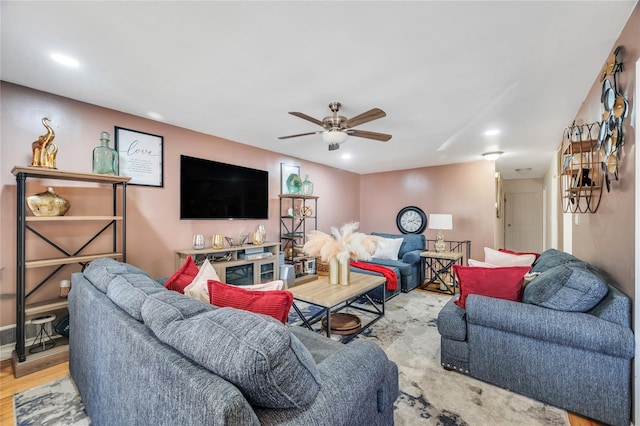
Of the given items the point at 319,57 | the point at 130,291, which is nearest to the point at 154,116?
the point at 319,57

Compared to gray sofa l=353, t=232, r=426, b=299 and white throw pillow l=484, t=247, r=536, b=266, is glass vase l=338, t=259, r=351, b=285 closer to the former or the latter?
gray sofa l=353, t=232, r=426, b=299

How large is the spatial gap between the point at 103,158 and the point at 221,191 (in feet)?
4.70

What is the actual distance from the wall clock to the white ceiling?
288 cm

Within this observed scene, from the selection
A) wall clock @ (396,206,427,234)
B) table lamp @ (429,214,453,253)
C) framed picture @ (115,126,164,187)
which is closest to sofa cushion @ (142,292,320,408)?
framed picture @ (115,126,164,187)

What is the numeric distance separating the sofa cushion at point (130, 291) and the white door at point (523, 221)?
28.2 feet

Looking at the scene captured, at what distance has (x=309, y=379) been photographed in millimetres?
827

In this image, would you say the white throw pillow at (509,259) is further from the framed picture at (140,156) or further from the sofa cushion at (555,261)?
the framed picture at (140,156)

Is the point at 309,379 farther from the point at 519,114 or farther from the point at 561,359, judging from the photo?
the point at 519,114

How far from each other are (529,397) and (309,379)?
1808mm

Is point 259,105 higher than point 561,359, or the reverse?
point 259,105

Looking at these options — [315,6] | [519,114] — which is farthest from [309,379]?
[519,114]

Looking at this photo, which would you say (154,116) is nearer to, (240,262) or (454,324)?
(240,262)

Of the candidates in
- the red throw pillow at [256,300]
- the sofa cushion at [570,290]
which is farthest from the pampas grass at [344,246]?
the red throw pillow at [256,300]

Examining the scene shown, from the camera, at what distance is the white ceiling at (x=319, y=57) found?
149cm
